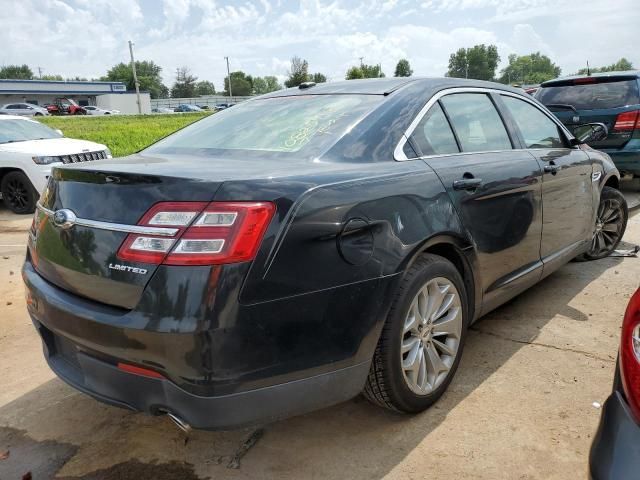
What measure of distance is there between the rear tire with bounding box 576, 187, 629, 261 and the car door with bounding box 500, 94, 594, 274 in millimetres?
597

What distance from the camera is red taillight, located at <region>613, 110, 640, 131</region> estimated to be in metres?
6.72

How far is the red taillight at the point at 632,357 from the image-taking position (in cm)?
142

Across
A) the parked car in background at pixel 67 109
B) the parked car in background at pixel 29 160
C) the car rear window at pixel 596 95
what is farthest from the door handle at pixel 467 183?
the parked car in background at pixel 67 109

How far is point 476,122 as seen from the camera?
10.6 feet

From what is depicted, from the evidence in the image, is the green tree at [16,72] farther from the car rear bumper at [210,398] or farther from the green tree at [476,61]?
the car rear bumper at [210,398]

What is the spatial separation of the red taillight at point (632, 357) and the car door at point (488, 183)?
3.97ft

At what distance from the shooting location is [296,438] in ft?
8.14

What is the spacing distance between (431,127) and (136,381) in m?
1.85

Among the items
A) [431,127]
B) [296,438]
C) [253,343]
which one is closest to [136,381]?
[253,343]

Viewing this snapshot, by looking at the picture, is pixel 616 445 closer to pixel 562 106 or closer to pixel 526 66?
pixel 562 106

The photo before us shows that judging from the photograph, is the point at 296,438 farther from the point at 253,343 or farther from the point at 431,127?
the point at 431,127

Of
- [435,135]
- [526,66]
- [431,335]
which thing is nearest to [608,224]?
[435,135]

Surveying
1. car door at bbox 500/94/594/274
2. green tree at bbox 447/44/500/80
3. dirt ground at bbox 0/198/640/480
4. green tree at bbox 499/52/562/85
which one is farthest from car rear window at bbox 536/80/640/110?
green tree at bbox 499/52/562/85

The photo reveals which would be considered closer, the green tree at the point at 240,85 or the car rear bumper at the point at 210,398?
the car rear bumper at the point at 210,398
